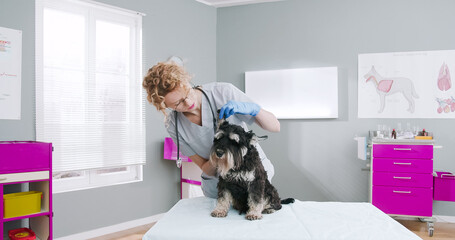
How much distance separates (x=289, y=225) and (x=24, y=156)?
6.80 ft

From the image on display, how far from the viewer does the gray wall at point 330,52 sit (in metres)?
3.71

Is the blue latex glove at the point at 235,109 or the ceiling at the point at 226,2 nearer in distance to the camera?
the blue latex glove at the point at 235,109

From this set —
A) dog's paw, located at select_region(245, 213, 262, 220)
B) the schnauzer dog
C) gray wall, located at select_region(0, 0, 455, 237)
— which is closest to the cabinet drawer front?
gray wall, located at select_region(0, 0, 455, 237)

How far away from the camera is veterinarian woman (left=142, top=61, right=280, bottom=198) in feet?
4.68

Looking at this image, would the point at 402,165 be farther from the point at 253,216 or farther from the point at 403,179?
the point at 253,216

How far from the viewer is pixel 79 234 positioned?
3.09 meters

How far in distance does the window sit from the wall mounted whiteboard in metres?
1.54

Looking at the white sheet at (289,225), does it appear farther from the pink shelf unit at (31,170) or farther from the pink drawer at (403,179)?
the pink drawer at (403,179)

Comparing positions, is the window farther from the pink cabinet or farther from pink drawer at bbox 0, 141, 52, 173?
the pink cabinet

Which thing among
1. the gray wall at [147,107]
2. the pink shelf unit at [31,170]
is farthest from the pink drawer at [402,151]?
the pink shelf unit at [31,170]

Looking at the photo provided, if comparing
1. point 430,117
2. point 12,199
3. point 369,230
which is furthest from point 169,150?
point 430,117

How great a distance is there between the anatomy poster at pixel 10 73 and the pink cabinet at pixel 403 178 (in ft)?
11.3

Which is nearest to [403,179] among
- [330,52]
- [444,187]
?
[444,187]

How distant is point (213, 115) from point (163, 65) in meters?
0.36
